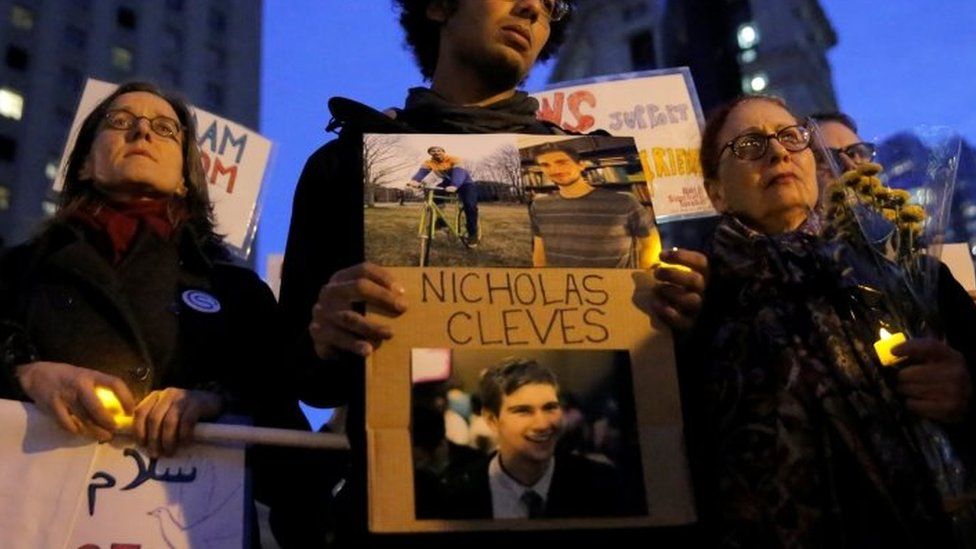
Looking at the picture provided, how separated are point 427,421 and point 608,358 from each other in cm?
28

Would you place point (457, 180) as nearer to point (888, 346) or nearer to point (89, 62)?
point (888, 346)

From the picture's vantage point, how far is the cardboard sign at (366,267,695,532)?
4.42 ft

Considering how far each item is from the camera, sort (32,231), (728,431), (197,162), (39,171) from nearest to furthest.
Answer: (728,431) → (32,231) → (197,162) → (39,171)

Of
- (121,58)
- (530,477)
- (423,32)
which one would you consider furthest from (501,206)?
(121,58)

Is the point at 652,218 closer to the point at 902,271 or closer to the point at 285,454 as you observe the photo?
the point at 902,271

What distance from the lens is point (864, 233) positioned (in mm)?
1672

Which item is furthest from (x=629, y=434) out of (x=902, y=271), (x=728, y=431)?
(x=902, y=271)

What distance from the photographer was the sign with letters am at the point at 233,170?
397 cm

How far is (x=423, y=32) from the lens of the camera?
7.63ft

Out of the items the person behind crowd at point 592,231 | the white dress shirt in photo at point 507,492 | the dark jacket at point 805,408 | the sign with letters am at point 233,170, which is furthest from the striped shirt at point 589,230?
the sign with letters am at point 233,170

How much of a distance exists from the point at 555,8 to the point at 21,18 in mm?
37800

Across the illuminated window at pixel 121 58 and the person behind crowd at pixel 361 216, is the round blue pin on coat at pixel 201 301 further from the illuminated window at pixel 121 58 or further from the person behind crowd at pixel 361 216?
the illuminated window at pixel 121 58

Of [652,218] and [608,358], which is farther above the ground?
[652,218]

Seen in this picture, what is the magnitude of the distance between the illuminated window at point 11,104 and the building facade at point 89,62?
0.11 ft
